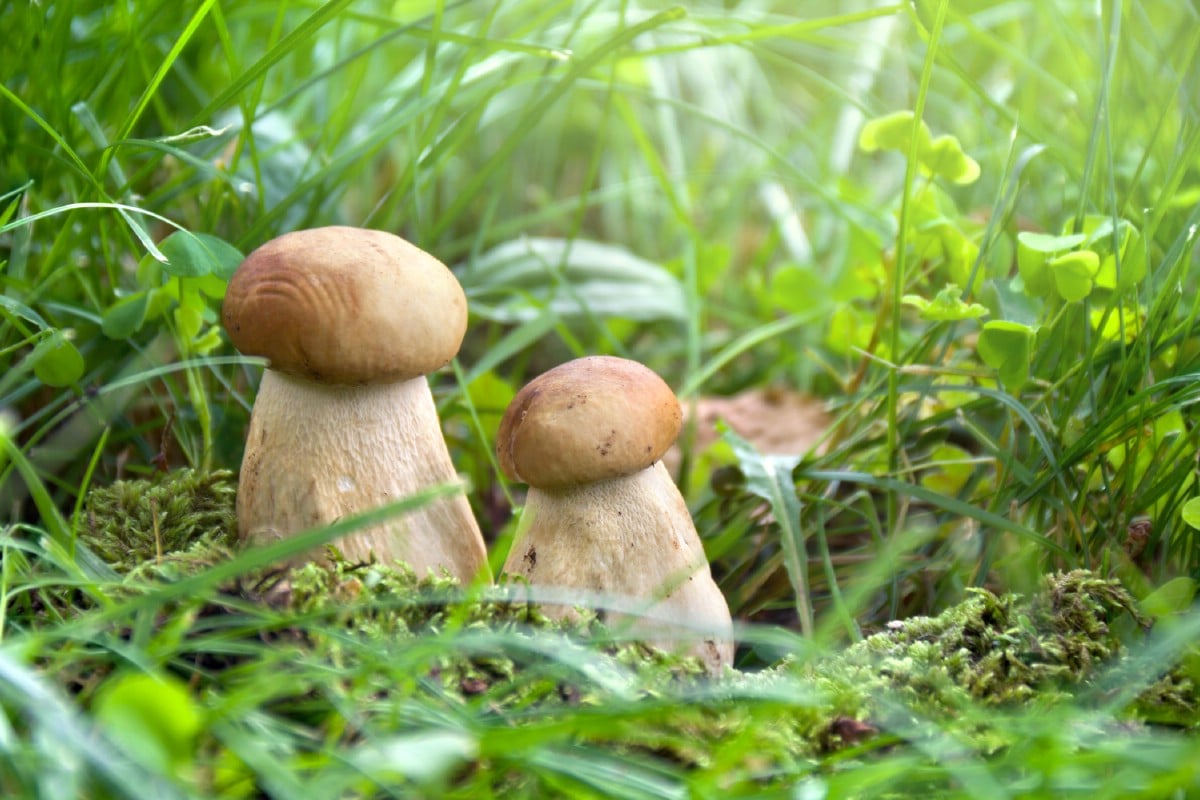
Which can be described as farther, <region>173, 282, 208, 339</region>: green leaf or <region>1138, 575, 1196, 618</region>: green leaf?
<region>173, 282, 208, 339</region>: green leaf

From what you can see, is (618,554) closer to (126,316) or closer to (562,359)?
(126,316)

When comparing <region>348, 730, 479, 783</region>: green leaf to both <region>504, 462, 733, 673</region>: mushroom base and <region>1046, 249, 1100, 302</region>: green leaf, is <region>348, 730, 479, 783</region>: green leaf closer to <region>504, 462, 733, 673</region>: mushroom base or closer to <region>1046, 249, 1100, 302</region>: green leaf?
<region>504, 462, 733, 673</region>: mushroom base

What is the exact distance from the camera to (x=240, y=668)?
95 cm

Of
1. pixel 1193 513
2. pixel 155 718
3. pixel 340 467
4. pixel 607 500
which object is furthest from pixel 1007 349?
pixel 155 718

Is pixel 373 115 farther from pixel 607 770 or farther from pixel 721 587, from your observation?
pixel 607 770

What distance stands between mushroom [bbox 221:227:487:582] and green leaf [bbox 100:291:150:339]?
8.3 inches

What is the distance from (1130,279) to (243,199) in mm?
1419

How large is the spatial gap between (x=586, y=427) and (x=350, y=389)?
0.35 metres

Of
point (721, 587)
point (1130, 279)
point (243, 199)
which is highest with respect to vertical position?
point (243, 199)

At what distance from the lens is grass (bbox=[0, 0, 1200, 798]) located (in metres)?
0.86

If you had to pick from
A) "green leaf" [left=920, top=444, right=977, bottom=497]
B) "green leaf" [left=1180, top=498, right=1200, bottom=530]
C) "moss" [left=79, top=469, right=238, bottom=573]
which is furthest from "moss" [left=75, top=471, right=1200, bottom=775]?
"green leaf" [left=920, top=444, right=977, bottom=497]

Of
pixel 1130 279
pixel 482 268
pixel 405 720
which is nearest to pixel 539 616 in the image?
pixel 405 720

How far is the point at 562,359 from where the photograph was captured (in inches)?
101

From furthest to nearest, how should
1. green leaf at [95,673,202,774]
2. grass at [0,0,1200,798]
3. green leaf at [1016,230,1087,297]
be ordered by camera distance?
green leaf at [1016,230,1087,297], grass at [0,0,1200,798], green leaf at [95,673,202,774]
